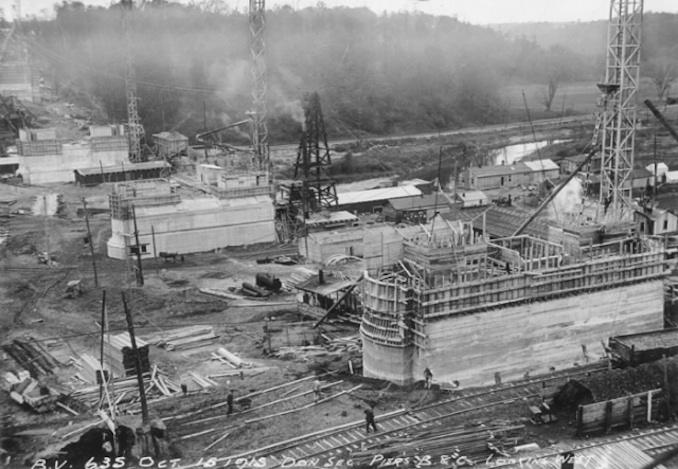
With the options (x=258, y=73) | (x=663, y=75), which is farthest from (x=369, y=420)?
(x=663, y=75)

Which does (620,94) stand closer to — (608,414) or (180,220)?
(608,414)

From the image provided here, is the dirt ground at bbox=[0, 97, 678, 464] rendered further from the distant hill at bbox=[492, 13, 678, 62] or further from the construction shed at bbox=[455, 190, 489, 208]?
the distant hill at bbox=[492, 13, 678, 62]

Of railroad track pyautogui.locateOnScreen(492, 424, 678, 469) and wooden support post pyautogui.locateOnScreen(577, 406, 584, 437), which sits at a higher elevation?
wooden support post pyautogui.locateOnScreen(577, 406, 584, 437)

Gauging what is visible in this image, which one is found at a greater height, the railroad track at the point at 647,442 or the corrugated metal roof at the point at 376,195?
the corrugated metal roof at the point at 376,195

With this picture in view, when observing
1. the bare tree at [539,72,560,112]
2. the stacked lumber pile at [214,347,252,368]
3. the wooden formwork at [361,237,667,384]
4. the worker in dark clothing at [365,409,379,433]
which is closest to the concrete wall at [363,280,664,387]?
the wooden formwork at [361,237,667,384]

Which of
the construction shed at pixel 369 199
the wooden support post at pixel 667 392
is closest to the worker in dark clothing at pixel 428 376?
the wooden support post at pixel 667 392

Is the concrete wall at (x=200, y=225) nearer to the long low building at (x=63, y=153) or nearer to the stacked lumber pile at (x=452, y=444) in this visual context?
the long low building at (x=63, y=153)
